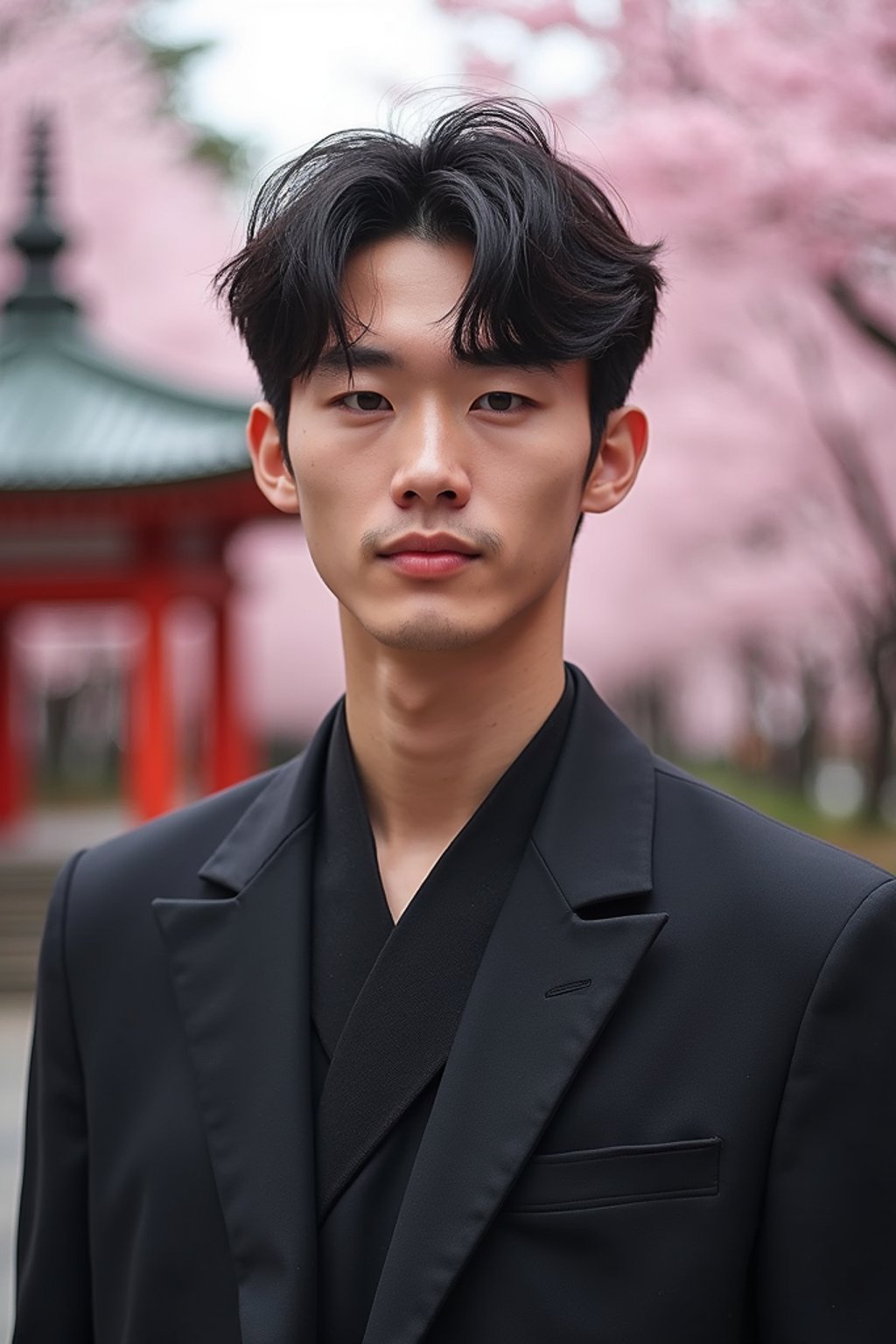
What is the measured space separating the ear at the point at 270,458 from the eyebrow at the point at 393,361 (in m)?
0.22

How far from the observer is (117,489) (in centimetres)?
1151

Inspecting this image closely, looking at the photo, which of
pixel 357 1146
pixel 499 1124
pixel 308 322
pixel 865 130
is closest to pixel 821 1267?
pixel 499 1124

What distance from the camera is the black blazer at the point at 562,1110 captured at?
1586mm

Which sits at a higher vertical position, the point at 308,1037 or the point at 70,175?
the point at 70,175

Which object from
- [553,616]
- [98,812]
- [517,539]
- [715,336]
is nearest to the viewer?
[517,539]

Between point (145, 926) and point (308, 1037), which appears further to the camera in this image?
point (145, 926)

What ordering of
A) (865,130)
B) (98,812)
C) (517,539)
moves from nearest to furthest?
(517,539)
(865,130)
(98,812)

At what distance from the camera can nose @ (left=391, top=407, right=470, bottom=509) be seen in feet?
5.41

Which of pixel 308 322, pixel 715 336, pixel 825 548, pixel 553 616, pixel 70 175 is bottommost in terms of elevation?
pixel 553 616

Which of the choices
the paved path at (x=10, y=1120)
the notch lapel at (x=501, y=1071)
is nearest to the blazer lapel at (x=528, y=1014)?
the notch lapel at (x=501, y=1071)

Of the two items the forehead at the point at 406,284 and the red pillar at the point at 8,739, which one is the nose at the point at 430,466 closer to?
the forehead at the point at 406,284

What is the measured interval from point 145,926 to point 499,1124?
57 centimetres

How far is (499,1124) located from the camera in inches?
62.9

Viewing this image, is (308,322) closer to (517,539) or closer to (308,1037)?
(517,539)
